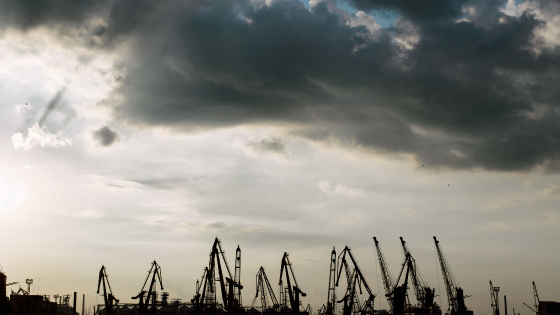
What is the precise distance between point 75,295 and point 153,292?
77.9 ft

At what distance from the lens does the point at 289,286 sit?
454 ft

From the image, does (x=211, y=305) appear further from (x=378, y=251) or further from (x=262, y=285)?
(x=378, y=251)

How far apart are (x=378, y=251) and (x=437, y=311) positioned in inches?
957

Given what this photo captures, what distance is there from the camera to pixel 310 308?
192m

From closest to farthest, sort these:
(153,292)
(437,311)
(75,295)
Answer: (437,311), (75,295), (153,292)

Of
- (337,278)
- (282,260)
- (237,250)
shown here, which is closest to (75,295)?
(237,250)

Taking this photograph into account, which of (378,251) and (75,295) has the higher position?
(378,251)

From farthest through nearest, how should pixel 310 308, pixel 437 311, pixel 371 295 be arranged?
pixel 310 308
pixel 371 295
pixel 437 311

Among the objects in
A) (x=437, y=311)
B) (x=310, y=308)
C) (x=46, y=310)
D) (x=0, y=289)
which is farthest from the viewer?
(x=310, y=308)

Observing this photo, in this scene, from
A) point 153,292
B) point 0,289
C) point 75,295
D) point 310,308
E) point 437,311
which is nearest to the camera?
point 0,289

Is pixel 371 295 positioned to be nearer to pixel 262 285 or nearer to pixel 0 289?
pixel 262 285

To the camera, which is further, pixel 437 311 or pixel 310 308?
pixel 310 308

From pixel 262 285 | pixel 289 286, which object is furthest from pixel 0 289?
pixel 262 285

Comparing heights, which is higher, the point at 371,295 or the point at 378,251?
the point at 378,251
